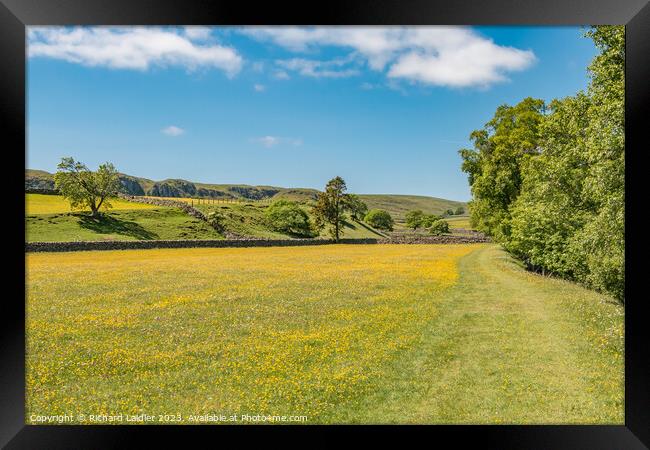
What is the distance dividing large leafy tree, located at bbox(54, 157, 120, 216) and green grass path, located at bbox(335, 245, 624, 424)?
22.0 meters

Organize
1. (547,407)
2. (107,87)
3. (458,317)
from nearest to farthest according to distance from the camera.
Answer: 1. (547,407)
2. (458,317)
3. (107,87)

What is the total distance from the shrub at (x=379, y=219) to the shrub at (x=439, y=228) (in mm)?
4003

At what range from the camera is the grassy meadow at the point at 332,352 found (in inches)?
230

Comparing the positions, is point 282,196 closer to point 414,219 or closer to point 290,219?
point 290,219

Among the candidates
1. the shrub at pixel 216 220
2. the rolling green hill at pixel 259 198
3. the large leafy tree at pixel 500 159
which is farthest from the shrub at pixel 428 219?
the shrub at pixel 216 220

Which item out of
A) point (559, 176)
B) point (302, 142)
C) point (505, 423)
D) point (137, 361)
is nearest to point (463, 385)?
point (505, 423)

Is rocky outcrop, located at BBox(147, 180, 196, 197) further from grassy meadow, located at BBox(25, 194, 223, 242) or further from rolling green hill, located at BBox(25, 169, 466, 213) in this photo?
grassy meadow, located at BBox(25, 194, 223, 242)

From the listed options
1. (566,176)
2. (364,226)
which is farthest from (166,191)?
(566,176)

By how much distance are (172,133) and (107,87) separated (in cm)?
562

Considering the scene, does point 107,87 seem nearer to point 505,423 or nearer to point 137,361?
point 137,361

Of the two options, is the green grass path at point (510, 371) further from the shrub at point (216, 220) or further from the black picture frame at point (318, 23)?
the shrub at point (216, 220)

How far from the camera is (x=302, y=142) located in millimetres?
9672

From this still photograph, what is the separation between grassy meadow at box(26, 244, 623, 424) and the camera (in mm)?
5836

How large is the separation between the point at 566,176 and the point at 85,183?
2687 centimetres
